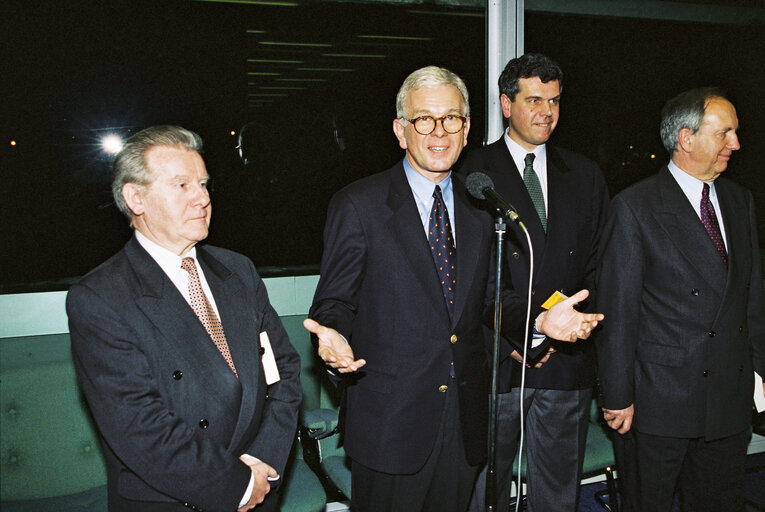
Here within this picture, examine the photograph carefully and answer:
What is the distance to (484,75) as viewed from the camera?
12.2 ft

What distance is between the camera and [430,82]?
6.59ft

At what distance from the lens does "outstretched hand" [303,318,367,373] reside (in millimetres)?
1696

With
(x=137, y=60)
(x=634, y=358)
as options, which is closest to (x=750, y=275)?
(x=634, y=358)

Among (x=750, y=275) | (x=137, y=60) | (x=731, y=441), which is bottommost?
(x=731, y=441)

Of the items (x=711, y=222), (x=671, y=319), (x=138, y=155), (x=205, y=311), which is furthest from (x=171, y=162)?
(x=711, y=222)

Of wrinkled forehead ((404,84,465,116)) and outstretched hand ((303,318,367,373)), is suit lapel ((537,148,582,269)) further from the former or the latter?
outstretched hand ((303,318,367,373))

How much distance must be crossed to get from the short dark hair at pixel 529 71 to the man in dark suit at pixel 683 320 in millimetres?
586

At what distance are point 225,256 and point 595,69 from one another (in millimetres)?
4844

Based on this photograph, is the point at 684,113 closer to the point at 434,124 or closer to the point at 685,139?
the point at 685,139

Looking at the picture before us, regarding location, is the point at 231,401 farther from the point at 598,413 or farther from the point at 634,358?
the point at 598,413

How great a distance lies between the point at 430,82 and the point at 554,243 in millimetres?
1024

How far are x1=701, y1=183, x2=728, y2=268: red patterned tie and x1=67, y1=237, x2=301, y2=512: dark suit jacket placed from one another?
209 cm

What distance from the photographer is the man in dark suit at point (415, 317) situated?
1.96m

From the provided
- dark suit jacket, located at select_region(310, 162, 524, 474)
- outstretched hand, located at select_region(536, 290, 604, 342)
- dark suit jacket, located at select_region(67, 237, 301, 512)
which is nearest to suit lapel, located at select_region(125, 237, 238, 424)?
dark suit jacket, located at select_region(67, 237, 301, 512)
